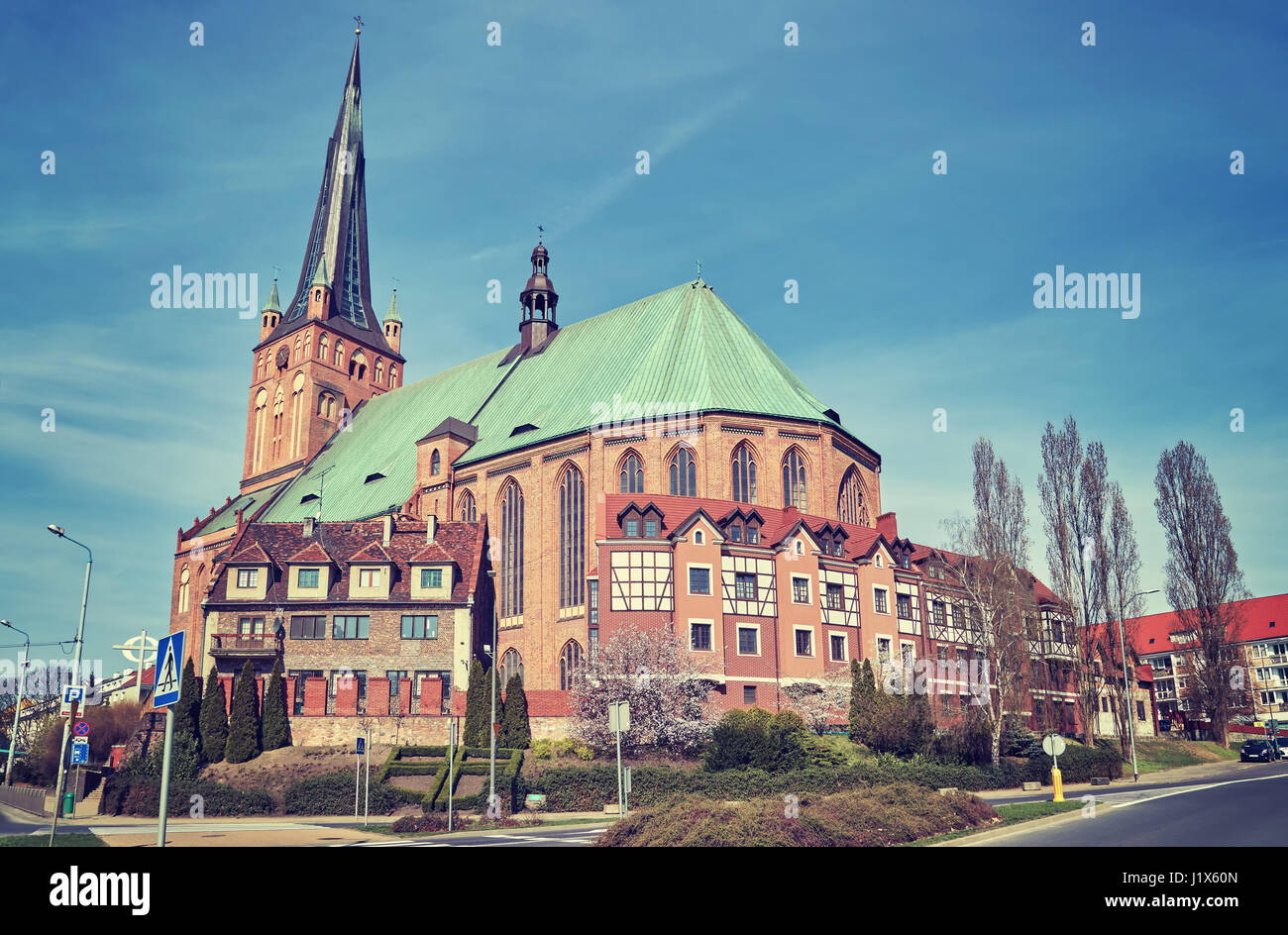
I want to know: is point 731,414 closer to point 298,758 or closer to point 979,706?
point 979,706

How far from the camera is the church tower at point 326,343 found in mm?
90375

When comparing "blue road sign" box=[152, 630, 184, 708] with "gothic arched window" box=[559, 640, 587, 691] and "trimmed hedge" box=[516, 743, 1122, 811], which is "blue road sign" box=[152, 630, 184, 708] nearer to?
"trimmed hedge" box=[516, 743, 1122, 811]

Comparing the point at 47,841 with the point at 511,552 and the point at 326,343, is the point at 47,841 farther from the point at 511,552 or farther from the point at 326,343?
the point at 326,343

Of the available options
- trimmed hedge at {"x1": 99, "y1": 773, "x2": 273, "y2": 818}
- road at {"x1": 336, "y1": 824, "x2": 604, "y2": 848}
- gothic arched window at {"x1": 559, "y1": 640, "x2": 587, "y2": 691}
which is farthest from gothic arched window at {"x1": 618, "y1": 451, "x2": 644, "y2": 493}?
road at {"x1": 336, "y1": 824, "x2": 604, "y2": 848}

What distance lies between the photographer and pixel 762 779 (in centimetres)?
3769

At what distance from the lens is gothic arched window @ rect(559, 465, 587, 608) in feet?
191

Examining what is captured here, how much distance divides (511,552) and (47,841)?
37.6m

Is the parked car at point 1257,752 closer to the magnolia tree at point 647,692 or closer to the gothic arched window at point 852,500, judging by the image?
the gothic arched window at point 852,500

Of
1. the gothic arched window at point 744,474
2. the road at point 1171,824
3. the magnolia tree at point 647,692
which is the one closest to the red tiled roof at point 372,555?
the magnolia tree at point 647,692

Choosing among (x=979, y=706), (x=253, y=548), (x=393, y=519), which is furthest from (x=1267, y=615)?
(x=253, y=548)

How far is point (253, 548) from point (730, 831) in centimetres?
4170

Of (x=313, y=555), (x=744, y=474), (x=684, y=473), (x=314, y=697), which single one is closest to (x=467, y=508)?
(x=313, y=555)

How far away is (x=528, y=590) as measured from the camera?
60156 millimetres
